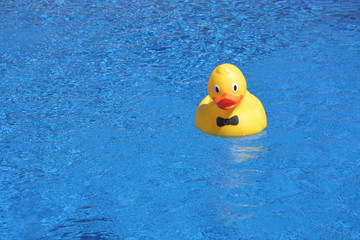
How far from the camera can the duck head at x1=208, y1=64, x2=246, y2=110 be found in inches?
172

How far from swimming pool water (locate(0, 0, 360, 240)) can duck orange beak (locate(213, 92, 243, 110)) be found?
1.52ft

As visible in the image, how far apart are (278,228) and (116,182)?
150 centimetres

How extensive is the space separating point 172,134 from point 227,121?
26.0 inches

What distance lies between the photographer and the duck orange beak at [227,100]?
435 cm

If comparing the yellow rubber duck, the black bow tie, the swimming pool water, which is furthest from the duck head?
the swimming pool water

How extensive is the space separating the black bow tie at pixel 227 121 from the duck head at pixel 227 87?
0.67 ft

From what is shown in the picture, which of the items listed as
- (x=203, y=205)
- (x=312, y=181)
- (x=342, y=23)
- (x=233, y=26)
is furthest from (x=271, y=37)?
(x=203, y=205)

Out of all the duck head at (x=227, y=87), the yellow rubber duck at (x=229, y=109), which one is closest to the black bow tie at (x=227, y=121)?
the yellow rubber duck at (x=229, y=109)

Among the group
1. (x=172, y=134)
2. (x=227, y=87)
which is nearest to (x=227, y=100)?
(x=227, y=87)

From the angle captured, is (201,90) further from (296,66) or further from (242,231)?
(242,231)

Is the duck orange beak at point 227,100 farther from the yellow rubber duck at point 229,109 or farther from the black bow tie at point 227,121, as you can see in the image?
the black bow tie at point 227,121

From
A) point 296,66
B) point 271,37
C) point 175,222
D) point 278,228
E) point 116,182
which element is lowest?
point 278,228

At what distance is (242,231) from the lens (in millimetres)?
3561

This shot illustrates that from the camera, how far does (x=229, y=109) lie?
460 centimetres
